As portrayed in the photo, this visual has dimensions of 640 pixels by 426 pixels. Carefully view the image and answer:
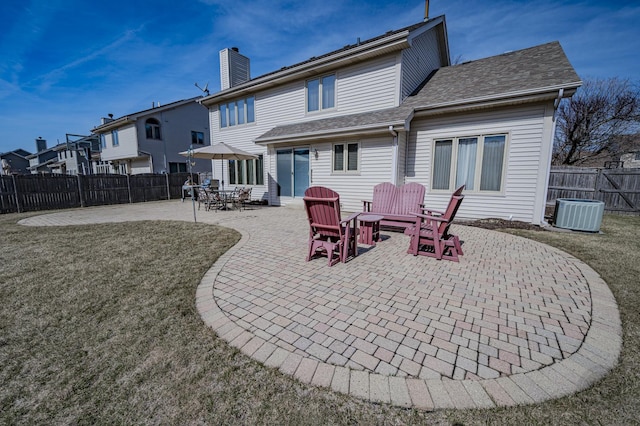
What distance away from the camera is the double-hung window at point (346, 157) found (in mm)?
9500

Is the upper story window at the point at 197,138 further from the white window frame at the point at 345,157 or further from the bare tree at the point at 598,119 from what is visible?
the bare tree at the point at 598,119

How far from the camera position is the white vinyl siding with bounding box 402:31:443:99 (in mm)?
9188

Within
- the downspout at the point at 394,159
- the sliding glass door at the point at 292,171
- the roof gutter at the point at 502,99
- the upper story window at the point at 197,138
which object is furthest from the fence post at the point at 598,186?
the upper story window at the point at 197,138

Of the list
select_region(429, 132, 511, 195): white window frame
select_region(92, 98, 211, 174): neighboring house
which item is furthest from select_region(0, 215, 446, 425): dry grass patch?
select_region(92, 98, 211, 174): neighboring house

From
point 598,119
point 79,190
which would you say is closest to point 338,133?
point 79,190

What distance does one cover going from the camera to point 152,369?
2.00 m

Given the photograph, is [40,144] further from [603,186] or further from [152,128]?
[603,186]

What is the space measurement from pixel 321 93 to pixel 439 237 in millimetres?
8397

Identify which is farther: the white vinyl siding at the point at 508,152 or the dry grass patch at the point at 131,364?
the white vinyl siding at the point at 508,152

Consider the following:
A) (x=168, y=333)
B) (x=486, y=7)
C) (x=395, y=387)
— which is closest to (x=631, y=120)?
(x=486, y=7)

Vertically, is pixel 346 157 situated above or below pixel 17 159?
below

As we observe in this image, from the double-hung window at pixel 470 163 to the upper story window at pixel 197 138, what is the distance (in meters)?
20.6

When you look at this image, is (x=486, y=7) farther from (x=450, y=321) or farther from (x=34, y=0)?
(x=34, y=0)

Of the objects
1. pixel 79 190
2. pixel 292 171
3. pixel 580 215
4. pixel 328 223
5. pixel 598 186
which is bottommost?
pixel 580 215
